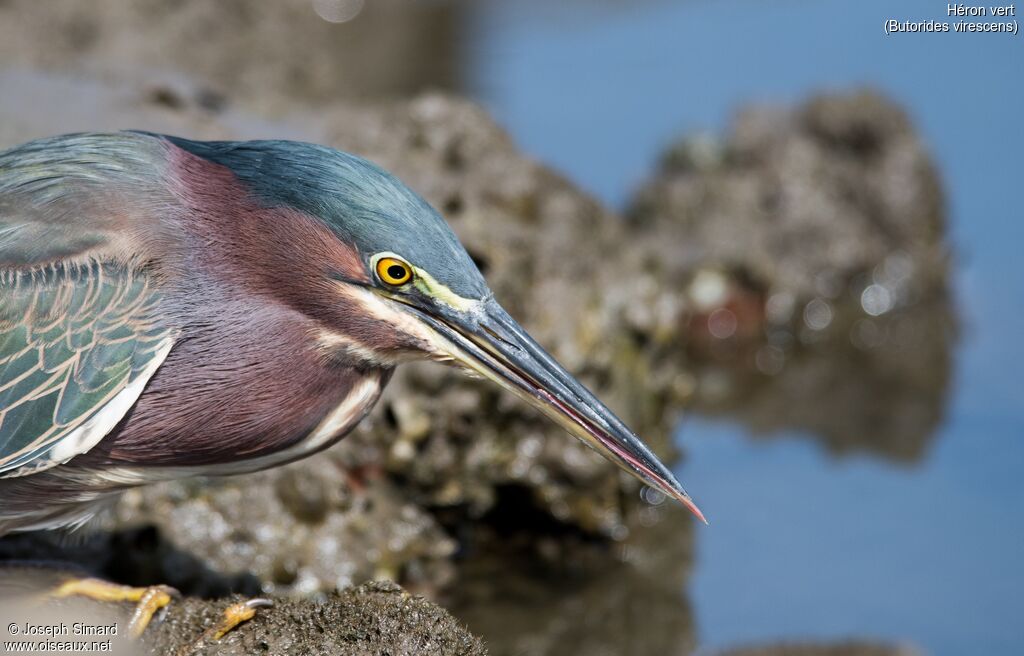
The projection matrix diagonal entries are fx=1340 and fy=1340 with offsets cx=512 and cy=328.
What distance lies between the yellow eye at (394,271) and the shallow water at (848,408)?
244 centimetres

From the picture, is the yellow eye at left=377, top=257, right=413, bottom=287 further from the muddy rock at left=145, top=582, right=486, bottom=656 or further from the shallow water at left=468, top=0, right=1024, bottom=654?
the shallow water at left=468, top=0, right=1024, bottom=654

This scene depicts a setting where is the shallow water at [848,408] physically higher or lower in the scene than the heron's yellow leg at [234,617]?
higher

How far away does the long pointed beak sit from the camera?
3.56 m

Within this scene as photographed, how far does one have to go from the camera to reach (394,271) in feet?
11.6

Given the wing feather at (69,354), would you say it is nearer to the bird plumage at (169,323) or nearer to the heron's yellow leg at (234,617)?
the bird plumage at (169,323)

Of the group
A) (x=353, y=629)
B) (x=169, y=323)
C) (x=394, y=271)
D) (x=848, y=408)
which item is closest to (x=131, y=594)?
(x=169, y=323)

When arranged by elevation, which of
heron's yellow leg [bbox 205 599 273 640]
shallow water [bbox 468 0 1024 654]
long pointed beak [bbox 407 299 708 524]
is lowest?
heron's yellow leg [bbox 205 599 273 640]

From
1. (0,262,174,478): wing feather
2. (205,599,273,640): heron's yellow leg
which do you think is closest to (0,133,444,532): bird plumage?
(0,262,174,478): wing feather

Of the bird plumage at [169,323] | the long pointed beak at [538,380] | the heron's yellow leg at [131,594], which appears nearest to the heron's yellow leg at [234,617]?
the heron's yellow leg at [131,594]

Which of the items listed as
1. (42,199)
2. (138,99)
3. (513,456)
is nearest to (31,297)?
(42,199)

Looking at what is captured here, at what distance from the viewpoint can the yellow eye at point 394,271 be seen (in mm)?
3510

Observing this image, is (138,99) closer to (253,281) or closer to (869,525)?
(253,281)

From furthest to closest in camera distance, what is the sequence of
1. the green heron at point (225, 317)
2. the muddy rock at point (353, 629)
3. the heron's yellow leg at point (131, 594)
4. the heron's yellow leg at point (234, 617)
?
1. the heron's yellow leg at point (131, 594)
2. the green heron at point (225, 317)
3. the heron's yellow leg at point (234, 617)
4. the muddy rock at point (353, 629)

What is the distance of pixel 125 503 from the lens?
16.3 ft
